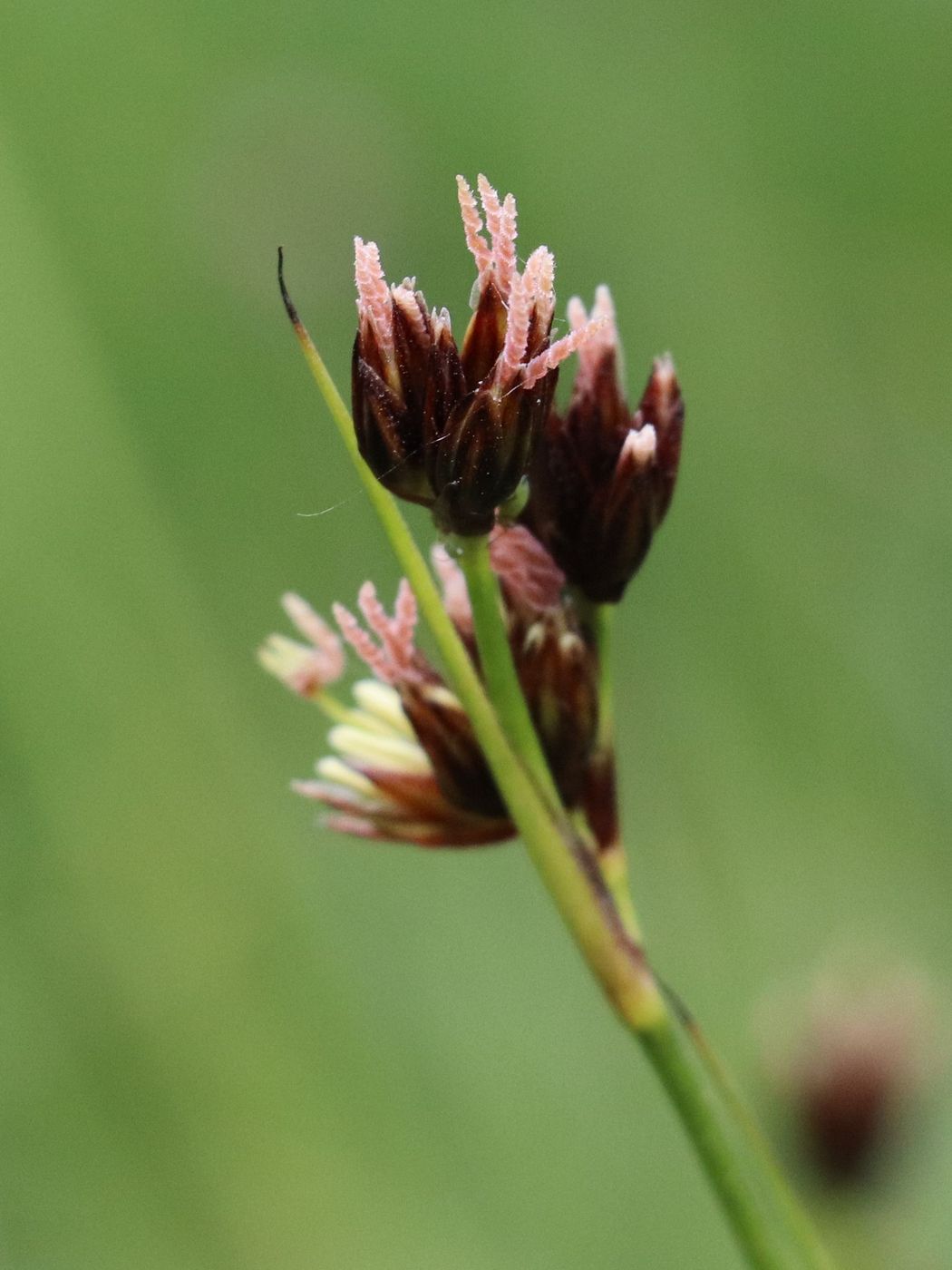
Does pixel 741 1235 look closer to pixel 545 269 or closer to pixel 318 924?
pixel 545 269

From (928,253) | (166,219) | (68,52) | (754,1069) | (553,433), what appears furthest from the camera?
(68,52)

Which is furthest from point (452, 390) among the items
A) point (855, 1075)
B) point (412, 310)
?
point (855, 1075)

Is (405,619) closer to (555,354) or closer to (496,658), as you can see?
(496,658)

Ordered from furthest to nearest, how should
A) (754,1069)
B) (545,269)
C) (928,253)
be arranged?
1. (928,253)
2. (754,1069)
3. (545,269)

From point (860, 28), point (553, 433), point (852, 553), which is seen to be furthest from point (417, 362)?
point (860, 28)

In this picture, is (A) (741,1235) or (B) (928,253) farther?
(B) (928,253)

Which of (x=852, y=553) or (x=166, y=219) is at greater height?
(x=166, y=219)

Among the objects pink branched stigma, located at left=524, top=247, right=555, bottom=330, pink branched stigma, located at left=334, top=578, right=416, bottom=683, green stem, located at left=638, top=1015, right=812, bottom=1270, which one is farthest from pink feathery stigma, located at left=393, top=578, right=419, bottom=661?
green stem, located at left=638, top=1015, right=812, bottom=1270

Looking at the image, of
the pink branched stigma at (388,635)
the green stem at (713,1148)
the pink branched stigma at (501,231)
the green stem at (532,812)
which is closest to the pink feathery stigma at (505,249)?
the pink branched stigma at (501,231)

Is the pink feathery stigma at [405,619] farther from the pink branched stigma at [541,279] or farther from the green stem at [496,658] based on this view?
the pink branched stigma at [541,279]
